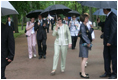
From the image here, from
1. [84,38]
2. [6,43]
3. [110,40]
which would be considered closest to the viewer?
[6,43]

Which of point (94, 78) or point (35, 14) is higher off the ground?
point (35, 14)

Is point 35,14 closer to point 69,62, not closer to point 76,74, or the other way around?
point 69,62

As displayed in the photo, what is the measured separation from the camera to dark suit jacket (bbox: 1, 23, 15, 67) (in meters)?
3.71

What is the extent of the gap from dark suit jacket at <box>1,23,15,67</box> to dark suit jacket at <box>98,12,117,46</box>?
258 cm

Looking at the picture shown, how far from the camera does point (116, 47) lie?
5250 millimetres

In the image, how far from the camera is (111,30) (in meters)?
5.12

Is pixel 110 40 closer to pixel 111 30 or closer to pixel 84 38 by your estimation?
pixel 111 30

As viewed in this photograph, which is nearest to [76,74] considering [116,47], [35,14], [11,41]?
[116,47]

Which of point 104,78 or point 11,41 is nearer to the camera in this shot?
point 11,41

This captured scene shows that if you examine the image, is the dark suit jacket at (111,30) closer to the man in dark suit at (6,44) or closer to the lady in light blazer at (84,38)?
the lady in light blazer at (84,38)

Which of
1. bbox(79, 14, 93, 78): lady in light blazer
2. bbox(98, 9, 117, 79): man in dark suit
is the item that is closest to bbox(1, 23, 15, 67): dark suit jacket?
bbox(79, 14, 93, 78): lady in light blazer

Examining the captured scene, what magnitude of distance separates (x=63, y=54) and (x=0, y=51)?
2639 mm

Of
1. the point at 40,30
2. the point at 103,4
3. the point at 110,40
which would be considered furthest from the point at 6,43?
the point at 40,30

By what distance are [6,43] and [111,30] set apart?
2.70 meters
